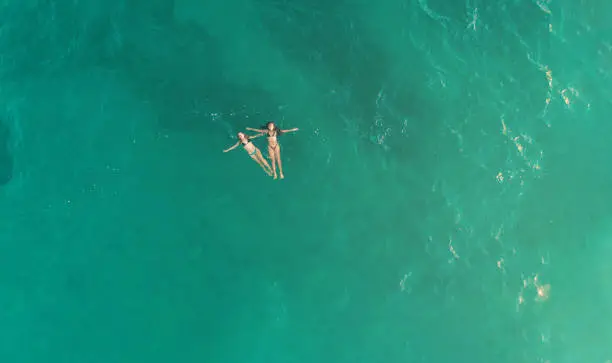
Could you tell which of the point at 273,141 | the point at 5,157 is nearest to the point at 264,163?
the point at 273,141

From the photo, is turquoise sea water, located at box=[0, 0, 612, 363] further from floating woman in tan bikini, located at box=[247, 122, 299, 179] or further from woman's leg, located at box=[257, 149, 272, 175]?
floating woman in tan bikini, located at box=[247, 122, 299, 179]

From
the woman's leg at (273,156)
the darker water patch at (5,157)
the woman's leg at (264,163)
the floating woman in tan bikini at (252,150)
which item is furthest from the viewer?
the darker water patch at (5,157)

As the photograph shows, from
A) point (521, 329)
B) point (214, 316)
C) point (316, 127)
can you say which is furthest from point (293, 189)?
point (521, 329)

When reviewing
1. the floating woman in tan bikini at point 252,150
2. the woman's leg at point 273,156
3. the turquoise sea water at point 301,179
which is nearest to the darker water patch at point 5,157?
the turquoise sea water at point 301,179

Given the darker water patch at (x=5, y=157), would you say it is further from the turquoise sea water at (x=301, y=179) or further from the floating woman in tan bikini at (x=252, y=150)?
the floating woman in tan bikini at (x=252, y=150)

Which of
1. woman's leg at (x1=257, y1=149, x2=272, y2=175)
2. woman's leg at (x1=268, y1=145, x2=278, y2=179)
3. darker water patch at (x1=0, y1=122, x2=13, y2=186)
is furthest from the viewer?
darker water patch at (x1=0, y1=122, x2=13, y2=186)

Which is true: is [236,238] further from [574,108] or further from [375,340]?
[574,108]

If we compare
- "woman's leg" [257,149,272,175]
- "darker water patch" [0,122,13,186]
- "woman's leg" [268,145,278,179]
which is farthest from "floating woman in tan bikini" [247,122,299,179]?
"darker water patch" [0,122,13,186]
